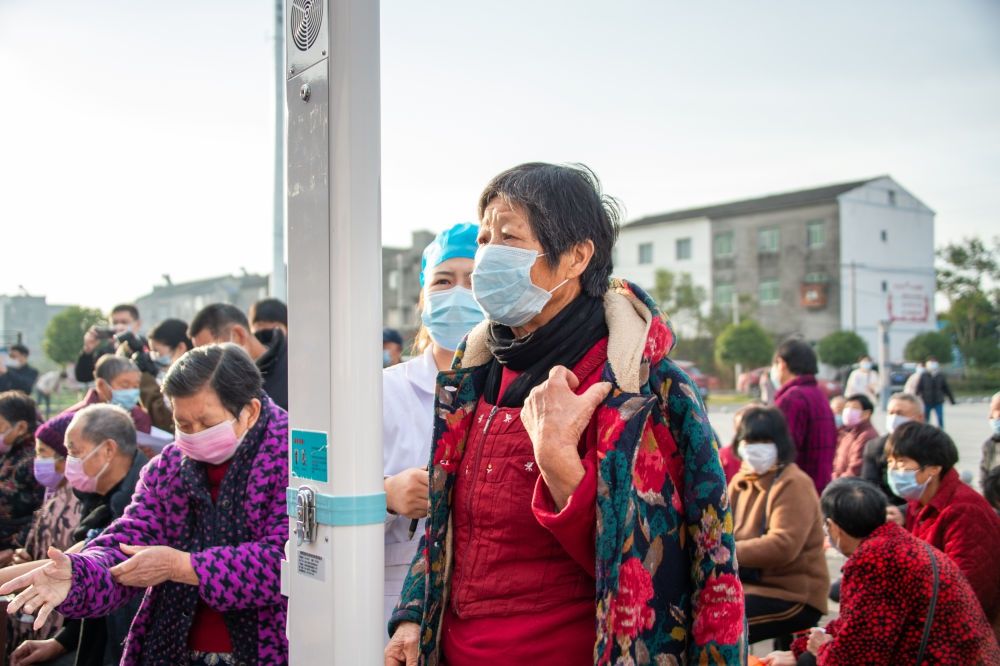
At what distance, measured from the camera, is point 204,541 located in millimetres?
2906

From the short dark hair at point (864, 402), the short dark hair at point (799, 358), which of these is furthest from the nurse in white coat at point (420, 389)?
the short dark hair at point (864, 402)

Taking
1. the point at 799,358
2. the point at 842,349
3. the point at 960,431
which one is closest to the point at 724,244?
the point at 842,349

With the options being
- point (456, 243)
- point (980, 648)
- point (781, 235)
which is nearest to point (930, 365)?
point (980, 648)

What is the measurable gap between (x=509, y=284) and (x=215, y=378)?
1469 millimetres

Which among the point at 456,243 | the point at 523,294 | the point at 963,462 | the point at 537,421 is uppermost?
the point at 456,243

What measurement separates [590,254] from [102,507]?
11.1ft

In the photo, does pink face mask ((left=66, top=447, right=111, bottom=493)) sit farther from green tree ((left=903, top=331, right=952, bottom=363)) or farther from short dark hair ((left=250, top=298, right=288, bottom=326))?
green tree ((left=903, top=331, right=952, bottom=363))

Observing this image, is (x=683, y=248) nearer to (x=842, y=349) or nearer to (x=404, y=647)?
(x=842, y=349)

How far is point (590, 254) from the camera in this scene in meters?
2.12

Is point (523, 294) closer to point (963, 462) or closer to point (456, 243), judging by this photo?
point (456, 243)

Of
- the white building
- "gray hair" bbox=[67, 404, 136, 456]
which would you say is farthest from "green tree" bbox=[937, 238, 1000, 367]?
"gray hair" bbox=[67, 404, 136, 456]

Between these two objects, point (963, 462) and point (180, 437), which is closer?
point (180, 437)

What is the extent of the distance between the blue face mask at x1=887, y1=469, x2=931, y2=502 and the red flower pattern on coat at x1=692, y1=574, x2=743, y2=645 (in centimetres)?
326

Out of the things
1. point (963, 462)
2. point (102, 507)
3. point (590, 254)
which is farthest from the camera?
point (963, 462)
